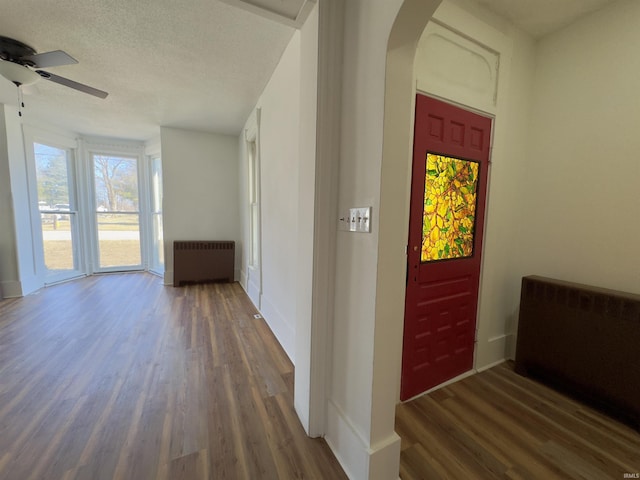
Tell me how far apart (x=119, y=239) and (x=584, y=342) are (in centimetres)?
713

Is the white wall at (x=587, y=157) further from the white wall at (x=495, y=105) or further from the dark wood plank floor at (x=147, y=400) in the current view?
the dark wood plank floor at (x=147, y=400)

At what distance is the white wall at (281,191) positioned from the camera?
81.6 inches

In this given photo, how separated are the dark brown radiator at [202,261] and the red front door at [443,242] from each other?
3944mm

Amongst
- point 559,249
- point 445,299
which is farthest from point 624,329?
point 445,299

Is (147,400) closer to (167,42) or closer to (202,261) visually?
(167,42)

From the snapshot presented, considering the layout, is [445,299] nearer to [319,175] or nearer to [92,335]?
[319,175]

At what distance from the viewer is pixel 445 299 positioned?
6.32ft

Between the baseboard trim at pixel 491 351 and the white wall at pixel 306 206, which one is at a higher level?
the white wall at pixel 306 206

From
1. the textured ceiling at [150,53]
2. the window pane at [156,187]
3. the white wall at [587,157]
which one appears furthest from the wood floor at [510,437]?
the window pane at [156,187]

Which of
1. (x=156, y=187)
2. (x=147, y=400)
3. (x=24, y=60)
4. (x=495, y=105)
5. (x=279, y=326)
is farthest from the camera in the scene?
(x=156, y=187)

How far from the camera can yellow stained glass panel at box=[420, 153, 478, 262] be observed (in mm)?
1782

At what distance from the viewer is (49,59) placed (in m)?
2.07

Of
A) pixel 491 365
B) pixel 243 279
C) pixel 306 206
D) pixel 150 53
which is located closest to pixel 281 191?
pixel 306 206

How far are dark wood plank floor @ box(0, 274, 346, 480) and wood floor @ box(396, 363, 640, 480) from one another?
1.87 feet
